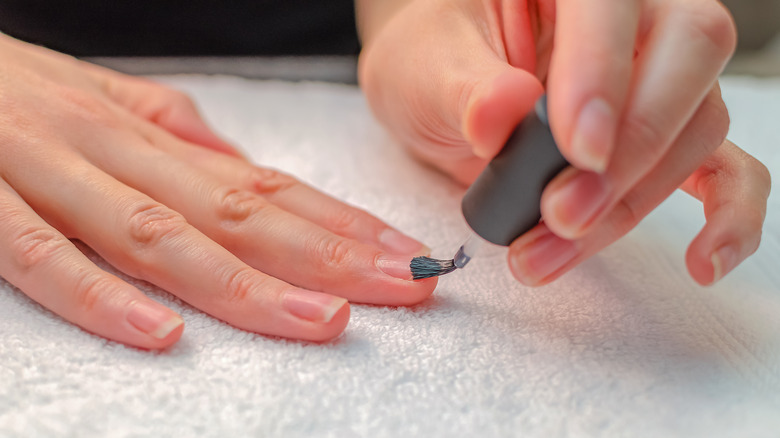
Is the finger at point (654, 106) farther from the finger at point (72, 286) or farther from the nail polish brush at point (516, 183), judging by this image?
the finger at point (72, 286)

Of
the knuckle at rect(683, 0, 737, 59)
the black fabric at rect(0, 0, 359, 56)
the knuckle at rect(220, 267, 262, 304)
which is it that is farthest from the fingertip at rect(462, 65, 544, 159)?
the black fabric at rect(0, 0, 359, 56)

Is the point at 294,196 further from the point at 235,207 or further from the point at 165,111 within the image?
the point at 165,111

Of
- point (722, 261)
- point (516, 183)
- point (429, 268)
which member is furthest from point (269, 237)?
point (722, 261)

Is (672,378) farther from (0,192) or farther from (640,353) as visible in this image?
(0,192)

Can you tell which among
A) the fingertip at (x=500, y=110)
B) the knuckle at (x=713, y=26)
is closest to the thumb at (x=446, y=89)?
the fingertip at (x=500, y=110)

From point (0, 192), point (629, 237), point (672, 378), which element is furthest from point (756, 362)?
point (0, 192)

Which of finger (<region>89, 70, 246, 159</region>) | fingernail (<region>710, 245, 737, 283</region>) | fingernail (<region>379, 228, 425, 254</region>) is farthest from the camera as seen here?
finger (<region>89, 70, 246, 159</region>)

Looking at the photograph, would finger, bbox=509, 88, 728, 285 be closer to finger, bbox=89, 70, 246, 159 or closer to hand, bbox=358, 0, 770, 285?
hand, bbox=358, 0, 770, 285

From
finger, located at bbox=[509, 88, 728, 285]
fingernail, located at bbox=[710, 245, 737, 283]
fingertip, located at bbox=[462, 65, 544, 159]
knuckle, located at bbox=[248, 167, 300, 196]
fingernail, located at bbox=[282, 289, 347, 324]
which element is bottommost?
knuckle, located at bbox=[248, 167, 300, 196]
